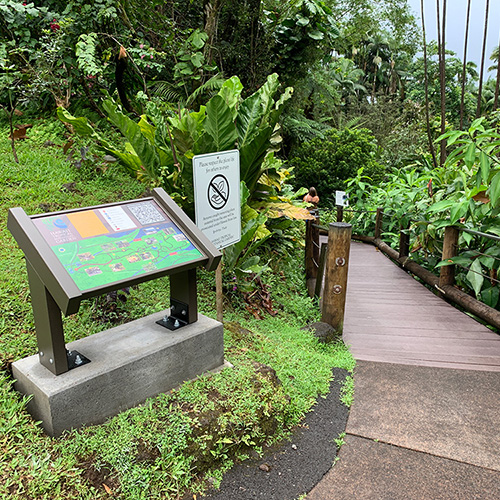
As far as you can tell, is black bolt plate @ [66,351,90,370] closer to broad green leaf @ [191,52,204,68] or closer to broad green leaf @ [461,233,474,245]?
broad green leaf @ [461,233,474,245]

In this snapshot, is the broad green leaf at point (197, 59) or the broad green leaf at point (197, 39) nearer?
the broad green leaf at point (197, 39)

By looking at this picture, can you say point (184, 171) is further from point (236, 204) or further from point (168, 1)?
point (168, 1)

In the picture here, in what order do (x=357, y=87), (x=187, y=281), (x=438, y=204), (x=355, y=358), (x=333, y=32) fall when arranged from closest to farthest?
(x=187, y=281)
(x=355, y=358)
(x=438, y=204)
(x=333, y=32)
(x=357, y=87)

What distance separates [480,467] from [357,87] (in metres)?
31.1

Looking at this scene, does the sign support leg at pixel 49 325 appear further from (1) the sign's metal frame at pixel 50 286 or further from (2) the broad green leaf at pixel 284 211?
(2) the broad green leaf at pixel 284 211

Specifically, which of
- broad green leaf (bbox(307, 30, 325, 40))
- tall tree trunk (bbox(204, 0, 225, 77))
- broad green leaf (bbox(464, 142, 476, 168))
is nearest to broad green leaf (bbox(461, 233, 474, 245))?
broad green leaf (bbox(464, 142, 476, 168))

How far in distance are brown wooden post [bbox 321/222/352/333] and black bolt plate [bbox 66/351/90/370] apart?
7.79 ft

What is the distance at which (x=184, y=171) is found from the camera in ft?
13.2

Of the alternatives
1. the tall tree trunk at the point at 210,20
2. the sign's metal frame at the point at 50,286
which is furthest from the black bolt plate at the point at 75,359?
the tall tree trunk at the point at 210,20

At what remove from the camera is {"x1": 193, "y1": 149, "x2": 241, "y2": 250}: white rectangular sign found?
2.82 meters

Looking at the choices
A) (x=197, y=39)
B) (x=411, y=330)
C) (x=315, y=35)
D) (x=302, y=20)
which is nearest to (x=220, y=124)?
(x=411, y=330)

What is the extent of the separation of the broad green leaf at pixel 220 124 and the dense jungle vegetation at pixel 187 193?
0.01m

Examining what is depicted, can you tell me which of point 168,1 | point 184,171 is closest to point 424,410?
point 184,171

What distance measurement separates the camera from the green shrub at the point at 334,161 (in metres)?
13.1
